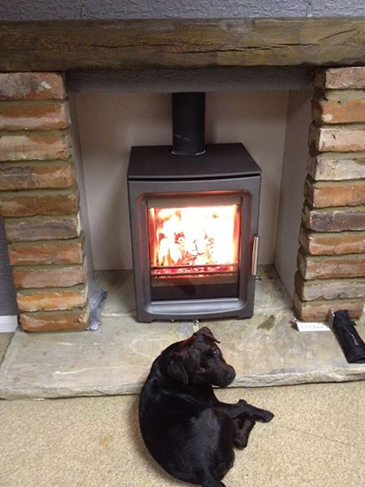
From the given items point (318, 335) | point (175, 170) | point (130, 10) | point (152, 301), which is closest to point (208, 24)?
point (130, 10)

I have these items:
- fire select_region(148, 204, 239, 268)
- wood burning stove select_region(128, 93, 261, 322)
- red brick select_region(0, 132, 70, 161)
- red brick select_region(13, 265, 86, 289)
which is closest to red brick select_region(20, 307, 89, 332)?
red brick select_region(13, 265, 86, 289)

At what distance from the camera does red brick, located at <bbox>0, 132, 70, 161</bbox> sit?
1401 millimetres

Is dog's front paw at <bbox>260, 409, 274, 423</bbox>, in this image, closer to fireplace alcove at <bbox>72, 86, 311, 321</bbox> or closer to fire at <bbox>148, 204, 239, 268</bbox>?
fireplace alcove at <bbox>72, 86, 311, 321</bbox>

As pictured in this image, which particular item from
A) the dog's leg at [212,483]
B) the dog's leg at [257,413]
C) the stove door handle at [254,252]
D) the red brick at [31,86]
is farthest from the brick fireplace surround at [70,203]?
the dog's leg at [212,483]

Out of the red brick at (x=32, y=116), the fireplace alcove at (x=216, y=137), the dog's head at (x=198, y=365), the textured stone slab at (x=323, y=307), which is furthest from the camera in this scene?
the fireplace alcove at (x=216, y=137)

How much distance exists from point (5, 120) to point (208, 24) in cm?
65

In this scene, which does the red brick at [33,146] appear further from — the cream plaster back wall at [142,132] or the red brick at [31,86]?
the cream plaster back wall at [142,132]

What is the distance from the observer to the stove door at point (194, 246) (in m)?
1.58

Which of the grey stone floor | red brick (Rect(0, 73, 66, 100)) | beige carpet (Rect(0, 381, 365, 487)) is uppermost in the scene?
red brick (Rect(0, 73, 66, 100))

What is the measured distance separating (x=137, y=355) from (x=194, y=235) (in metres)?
0.47

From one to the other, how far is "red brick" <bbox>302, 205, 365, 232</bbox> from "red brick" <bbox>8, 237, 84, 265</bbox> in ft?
2.60

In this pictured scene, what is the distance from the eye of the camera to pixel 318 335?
5.53 ft

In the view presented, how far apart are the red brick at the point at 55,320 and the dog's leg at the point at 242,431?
2.16 ft

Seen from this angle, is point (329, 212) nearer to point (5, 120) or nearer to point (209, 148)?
point (209, 148)
